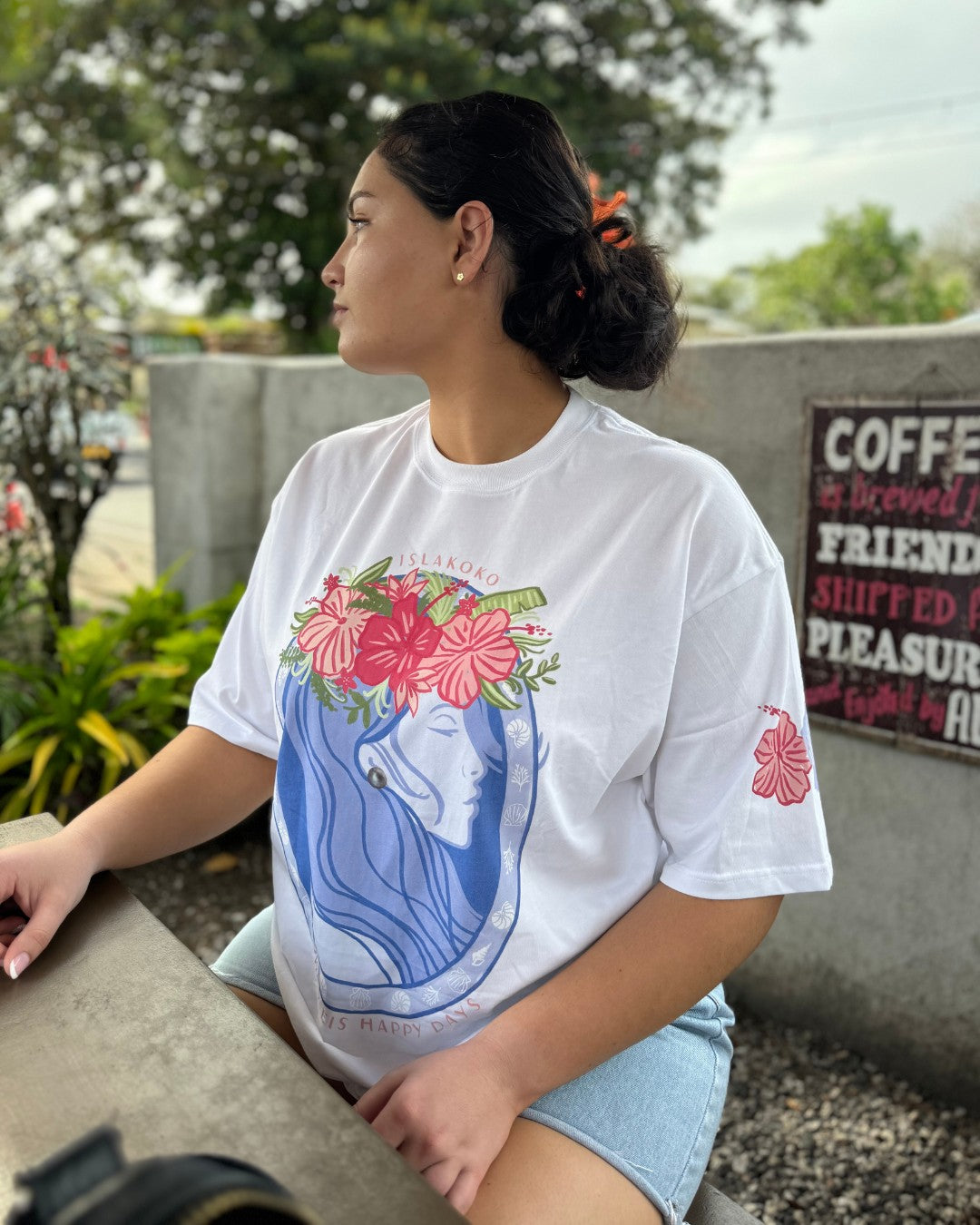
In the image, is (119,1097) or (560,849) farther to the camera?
(560,849)

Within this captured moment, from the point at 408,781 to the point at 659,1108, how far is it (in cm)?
44

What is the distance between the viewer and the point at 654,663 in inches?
44.5

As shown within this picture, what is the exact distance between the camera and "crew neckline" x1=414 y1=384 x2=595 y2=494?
127 cm

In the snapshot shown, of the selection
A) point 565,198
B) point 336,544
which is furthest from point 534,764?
point 565,198

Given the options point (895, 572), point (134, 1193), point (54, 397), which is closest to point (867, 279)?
point (54, 397)

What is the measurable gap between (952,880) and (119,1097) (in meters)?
1.91

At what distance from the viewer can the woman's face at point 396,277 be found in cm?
127

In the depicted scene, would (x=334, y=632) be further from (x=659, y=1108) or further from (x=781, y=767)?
Answer: (x=659, y=1108)

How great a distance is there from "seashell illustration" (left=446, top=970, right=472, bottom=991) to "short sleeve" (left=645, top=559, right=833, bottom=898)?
0.80 feet

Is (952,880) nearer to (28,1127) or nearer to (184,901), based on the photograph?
(28,1127)

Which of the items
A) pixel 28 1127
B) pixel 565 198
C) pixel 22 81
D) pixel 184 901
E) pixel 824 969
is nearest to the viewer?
pixel 28 1127

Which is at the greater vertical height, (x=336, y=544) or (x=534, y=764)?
(x=336, y=544)

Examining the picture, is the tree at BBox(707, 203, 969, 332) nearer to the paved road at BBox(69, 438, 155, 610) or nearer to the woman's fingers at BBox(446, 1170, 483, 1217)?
the paved road at BBox(69, 438, 155, 610)

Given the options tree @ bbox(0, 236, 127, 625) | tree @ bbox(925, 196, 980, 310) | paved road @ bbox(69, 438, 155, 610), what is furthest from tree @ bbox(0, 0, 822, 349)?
tree @ bbox(925, 196, 980, 310)
